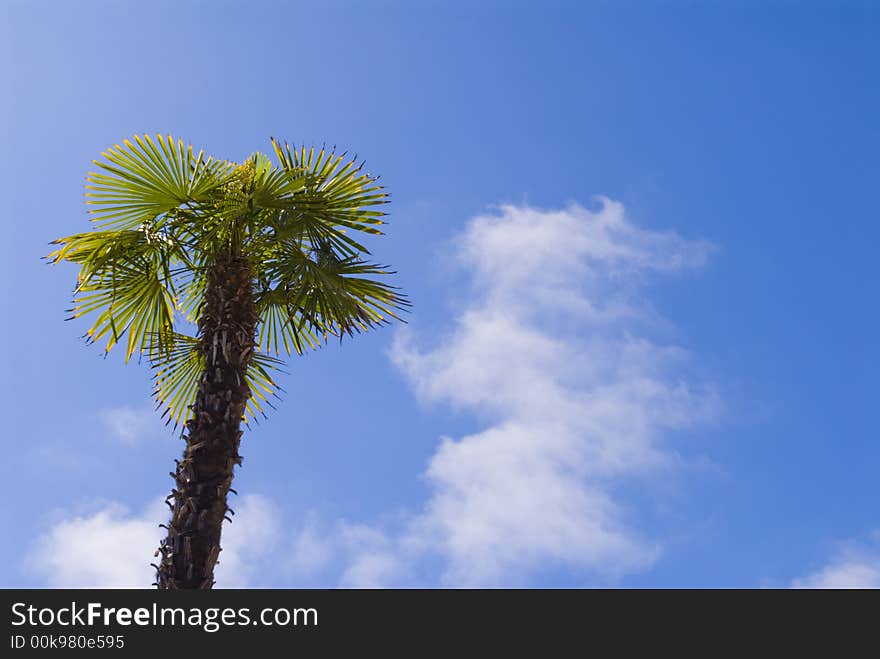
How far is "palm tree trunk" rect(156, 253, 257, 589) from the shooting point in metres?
8.02

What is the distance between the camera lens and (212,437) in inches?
332

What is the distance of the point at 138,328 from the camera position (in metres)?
10.5

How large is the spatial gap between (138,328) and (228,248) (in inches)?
71.6

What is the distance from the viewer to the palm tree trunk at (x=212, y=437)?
26.3 feet

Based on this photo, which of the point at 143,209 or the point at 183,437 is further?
the point at 143,209
